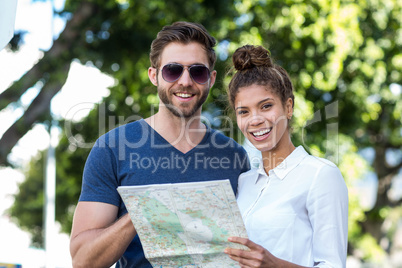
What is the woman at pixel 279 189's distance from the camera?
198 centimetres

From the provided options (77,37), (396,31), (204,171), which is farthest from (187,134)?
(396,31)

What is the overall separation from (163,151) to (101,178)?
363mm

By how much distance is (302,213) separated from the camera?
208 centimetres

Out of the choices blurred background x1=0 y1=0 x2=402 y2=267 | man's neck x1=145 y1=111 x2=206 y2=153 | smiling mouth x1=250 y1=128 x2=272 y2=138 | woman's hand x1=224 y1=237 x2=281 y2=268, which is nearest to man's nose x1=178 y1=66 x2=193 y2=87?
man's neck x1=145 y1=111 x2=206 y2=153

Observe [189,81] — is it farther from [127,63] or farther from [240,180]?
[127,63]

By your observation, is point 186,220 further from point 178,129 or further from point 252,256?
point 178,129

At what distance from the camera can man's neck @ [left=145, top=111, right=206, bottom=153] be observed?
8.72ft

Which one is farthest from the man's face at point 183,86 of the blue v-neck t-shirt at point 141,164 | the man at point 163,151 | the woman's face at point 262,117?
the woman's face at point 262,117

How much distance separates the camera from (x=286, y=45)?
902cm

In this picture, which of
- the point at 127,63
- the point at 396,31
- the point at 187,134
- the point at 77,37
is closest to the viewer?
the point at 187,134

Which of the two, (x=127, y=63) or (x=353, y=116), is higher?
(x=127, y=63)

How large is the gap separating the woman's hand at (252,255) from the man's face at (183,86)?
0.98 metres

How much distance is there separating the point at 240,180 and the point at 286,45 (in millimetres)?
6827

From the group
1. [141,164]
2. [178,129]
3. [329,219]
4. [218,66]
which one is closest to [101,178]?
[141,164]
